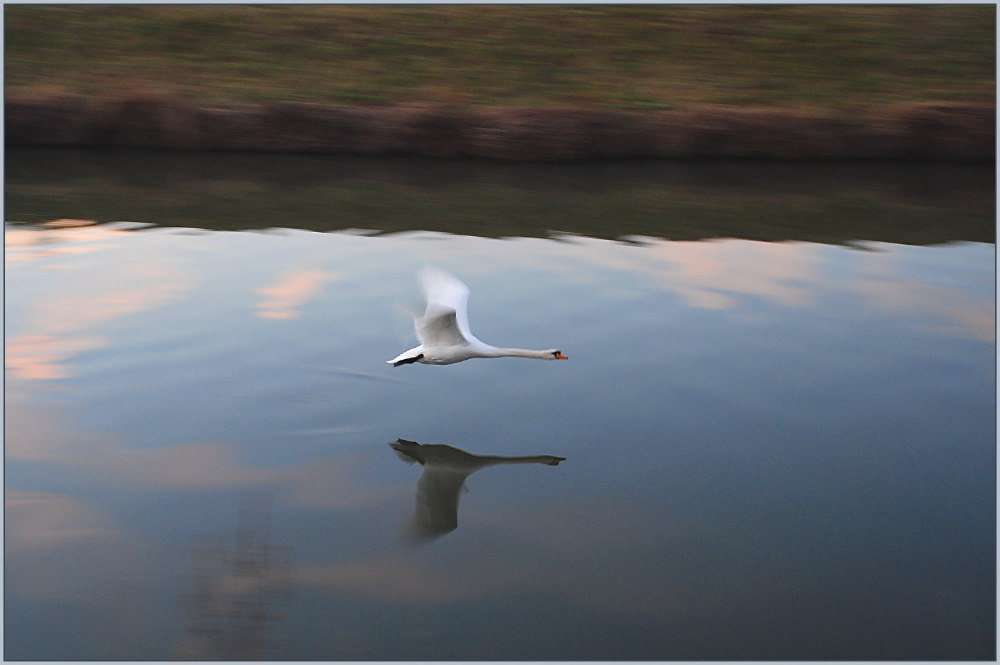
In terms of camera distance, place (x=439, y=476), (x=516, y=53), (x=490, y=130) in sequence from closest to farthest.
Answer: (x=439, y=476) → (x=490, y=130) → (x=516, y=53)

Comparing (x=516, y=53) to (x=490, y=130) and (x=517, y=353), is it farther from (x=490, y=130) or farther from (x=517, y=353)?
(x=517, y=353)

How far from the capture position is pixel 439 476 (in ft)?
23.7

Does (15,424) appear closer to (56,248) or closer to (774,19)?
(56,248)

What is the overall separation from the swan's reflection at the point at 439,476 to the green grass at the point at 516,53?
39.1 feet

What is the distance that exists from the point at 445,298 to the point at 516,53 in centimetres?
1427

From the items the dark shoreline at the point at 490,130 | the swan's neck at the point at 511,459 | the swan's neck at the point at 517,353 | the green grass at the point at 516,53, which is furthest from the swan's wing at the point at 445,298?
the green grass at the point at 516,53

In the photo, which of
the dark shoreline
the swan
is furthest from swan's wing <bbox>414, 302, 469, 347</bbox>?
the dark shoreline

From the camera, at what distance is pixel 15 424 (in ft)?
25.8

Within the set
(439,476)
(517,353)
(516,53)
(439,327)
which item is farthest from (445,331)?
(516,53)

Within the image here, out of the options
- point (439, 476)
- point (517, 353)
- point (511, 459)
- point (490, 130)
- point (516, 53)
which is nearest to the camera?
point (439, 476)

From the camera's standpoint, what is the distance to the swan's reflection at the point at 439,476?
6762 mm

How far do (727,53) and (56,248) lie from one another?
1326 cm

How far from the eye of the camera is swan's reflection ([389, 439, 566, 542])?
266 inches

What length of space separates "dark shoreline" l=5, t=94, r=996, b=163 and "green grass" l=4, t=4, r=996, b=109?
0.80 metres
